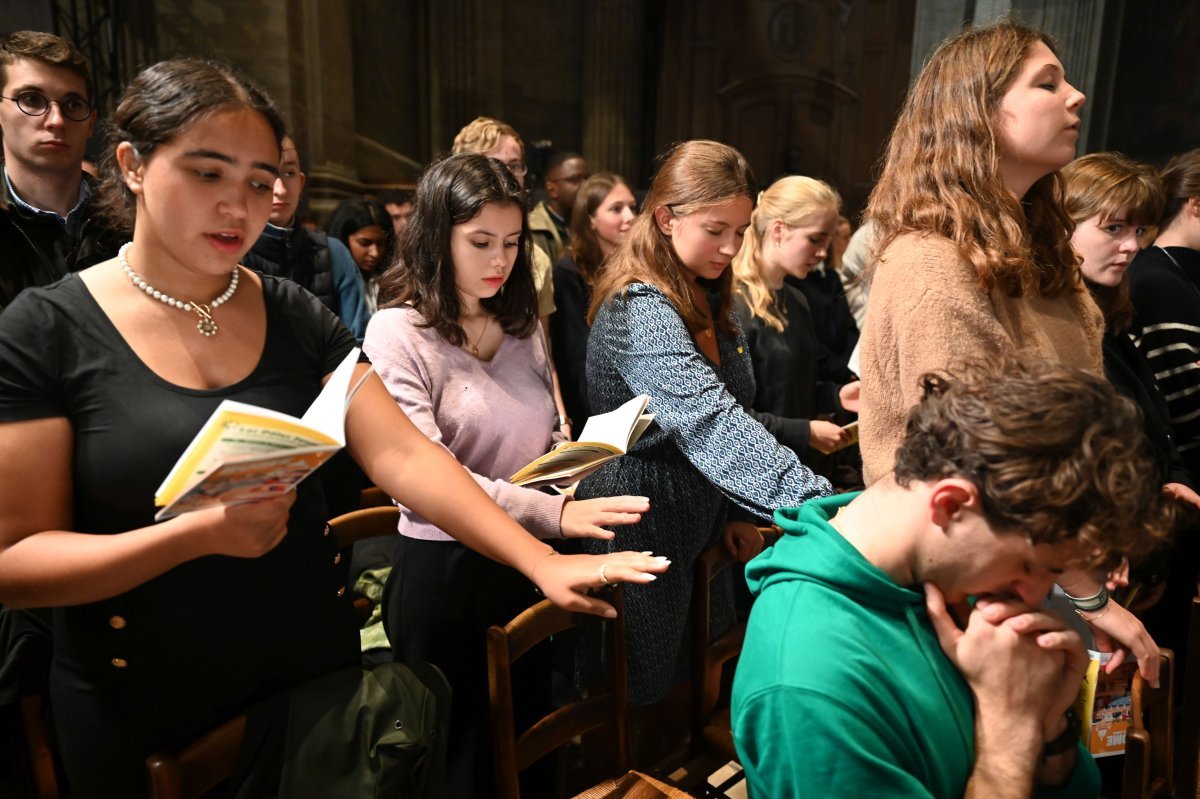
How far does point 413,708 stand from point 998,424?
904mm

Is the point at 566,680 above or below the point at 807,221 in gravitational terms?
below

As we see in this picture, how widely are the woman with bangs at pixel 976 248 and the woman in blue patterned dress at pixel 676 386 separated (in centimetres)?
42

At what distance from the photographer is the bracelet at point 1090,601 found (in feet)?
4.68

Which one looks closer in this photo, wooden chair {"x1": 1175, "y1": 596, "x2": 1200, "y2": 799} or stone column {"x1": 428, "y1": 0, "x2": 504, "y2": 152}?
wooden chair {"x1": 1175, "y1": 596, "x2": 1200, "y2": 799}

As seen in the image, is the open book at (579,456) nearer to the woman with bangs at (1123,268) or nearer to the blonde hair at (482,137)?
the woman with bangs at (1123,268)

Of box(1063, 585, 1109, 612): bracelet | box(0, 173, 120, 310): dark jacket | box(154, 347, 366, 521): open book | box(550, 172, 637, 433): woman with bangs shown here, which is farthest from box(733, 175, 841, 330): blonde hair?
box(154, 347, 366, 521): open book

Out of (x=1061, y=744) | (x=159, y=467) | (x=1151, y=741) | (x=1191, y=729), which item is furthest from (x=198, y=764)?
(x=1191, y=729)

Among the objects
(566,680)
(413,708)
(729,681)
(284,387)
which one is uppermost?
(284,387)

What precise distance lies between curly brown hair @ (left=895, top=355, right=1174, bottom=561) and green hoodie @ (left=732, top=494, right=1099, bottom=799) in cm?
19

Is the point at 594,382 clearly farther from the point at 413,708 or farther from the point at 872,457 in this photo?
the point at 413,708

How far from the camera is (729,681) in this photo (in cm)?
269

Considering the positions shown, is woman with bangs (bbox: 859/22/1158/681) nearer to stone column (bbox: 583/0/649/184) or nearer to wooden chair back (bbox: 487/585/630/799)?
wooden chair back (bbox: 487/585/630/799)

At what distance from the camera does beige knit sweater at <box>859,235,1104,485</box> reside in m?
1.34

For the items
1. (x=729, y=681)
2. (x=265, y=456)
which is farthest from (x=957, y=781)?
(x=729, y=681)
